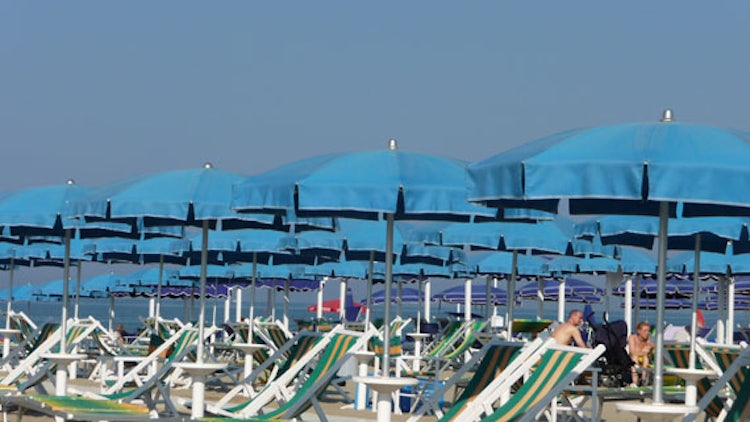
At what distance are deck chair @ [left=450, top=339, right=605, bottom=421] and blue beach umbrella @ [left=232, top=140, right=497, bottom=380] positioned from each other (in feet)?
2.61

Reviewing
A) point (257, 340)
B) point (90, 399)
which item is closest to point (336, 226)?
point (90, 399)

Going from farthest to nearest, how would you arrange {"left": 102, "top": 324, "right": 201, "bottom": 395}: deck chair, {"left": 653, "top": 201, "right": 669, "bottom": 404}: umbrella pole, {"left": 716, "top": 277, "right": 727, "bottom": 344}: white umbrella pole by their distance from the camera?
1. {"left": 716, "top": 277, "right": 727, "bottom": 344}: white umbrella pole
2. {"left": 102, "top": 324, "right": 201, "bottom": 395}: deck chair
3. {"left": 653, "top": 201, "right": 669, "bottom": 404}: umbrella pole

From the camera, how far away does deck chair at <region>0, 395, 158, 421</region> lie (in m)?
7.44

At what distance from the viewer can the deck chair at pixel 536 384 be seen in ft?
21.2

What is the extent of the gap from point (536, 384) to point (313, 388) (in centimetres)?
168

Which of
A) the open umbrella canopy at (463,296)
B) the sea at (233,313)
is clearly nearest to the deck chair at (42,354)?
the sea at (233,313)

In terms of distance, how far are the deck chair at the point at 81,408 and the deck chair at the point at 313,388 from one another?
1.97 ft

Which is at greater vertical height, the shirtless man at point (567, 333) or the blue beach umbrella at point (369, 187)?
the blue beach umbrella at point (369, 187)

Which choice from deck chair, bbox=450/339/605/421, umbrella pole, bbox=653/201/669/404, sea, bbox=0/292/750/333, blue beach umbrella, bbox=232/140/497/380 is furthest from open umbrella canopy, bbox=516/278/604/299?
umbrella pole, bbox=653/201/669/404

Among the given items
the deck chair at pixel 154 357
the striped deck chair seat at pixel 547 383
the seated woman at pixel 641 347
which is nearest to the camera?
the striped deck chair seat at pixel 547 383

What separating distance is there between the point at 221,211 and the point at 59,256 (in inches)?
300

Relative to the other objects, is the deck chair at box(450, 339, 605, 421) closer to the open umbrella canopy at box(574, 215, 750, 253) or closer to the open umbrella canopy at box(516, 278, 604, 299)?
the open umbrella canopy at box(574, 215, 750, 253)

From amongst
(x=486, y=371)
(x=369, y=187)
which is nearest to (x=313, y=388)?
(x=486, y=371)

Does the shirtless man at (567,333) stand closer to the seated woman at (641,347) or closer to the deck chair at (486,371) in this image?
the seated woman at (641,347)
